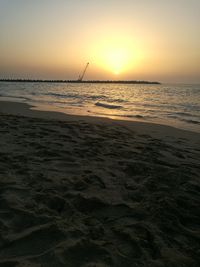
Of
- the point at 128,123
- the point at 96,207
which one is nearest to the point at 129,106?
the point at 128,123

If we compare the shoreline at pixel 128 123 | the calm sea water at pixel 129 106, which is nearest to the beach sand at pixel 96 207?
the shoreline at pixel 128 123

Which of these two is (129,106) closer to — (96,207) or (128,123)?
(128,123)

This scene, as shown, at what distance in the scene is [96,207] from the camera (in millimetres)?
3082

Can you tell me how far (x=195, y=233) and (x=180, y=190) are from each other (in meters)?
1.04

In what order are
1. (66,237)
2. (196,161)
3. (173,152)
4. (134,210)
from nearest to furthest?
(66,237) → (134,210) → (196,161) → (173,152)

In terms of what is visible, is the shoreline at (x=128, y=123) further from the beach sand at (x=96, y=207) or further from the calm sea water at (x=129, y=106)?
the beach sand at (x=96, y=207)

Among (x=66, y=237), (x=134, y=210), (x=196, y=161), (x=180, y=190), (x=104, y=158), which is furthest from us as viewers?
(x=196, y=161)

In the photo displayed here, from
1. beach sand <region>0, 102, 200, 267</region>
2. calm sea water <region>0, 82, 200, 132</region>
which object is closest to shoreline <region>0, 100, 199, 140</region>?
calm sea water <region>0, 82, 200, 132</region>

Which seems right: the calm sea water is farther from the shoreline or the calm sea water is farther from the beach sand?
the beach sand

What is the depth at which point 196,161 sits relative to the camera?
5281 millimetres

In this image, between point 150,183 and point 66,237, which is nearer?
point 66,237

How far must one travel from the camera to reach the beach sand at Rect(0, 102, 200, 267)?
2.24 metres

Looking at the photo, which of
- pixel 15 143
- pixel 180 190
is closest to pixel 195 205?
pixel 180 190

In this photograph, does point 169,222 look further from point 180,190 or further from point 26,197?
point 26,197
